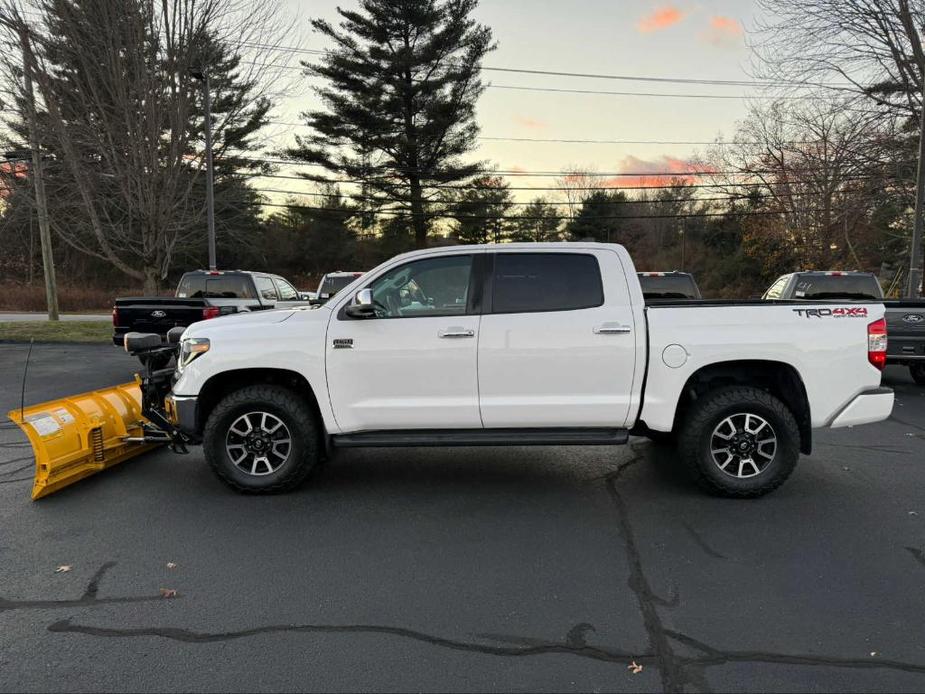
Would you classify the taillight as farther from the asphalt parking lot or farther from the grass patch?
the grass patch

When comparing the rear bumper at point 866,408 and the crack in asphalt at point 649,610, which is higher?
the rear bumper at point 866,408

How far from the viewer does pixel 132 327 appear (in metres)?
10.3

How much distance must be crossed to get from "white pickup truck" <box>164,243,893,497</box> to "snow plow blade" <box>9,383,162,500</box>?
92 cm

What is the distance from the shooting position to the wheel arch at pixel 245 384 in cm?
486

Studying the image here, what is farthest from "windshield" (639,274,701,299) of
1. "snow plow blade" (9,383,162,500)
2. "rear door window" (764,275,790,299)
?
"snow plow blade" (9,383,162,500)

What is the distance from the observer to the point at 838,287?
10.9 m

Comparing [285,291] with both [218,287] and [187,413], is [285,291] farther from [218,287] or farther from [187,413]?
[187,413]

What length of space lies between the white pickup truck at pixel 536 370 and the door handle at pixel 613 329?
0.01m

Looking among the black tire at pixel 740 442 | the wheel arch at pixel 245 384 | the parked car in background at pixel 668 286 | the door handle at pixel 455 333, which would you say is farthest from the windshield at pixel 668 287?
the wheel arch at pixel 245 384

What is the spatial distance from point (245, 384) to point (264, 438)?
0.48m

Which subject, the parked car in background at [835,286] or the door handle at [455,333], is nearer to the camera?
the door handle at [455,333]

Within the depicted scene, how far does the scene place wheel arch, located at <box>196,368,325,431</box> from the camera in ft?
15.9

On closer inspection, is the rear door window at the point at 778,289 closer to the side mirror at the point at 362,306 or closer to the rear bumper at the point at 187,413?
the side mirror at the point at 362,306

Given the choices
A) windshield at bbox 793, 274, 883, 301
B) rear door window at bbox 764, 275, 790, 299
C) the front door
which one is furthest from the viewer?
rear door window at bbox 764, 275, 790, 299
